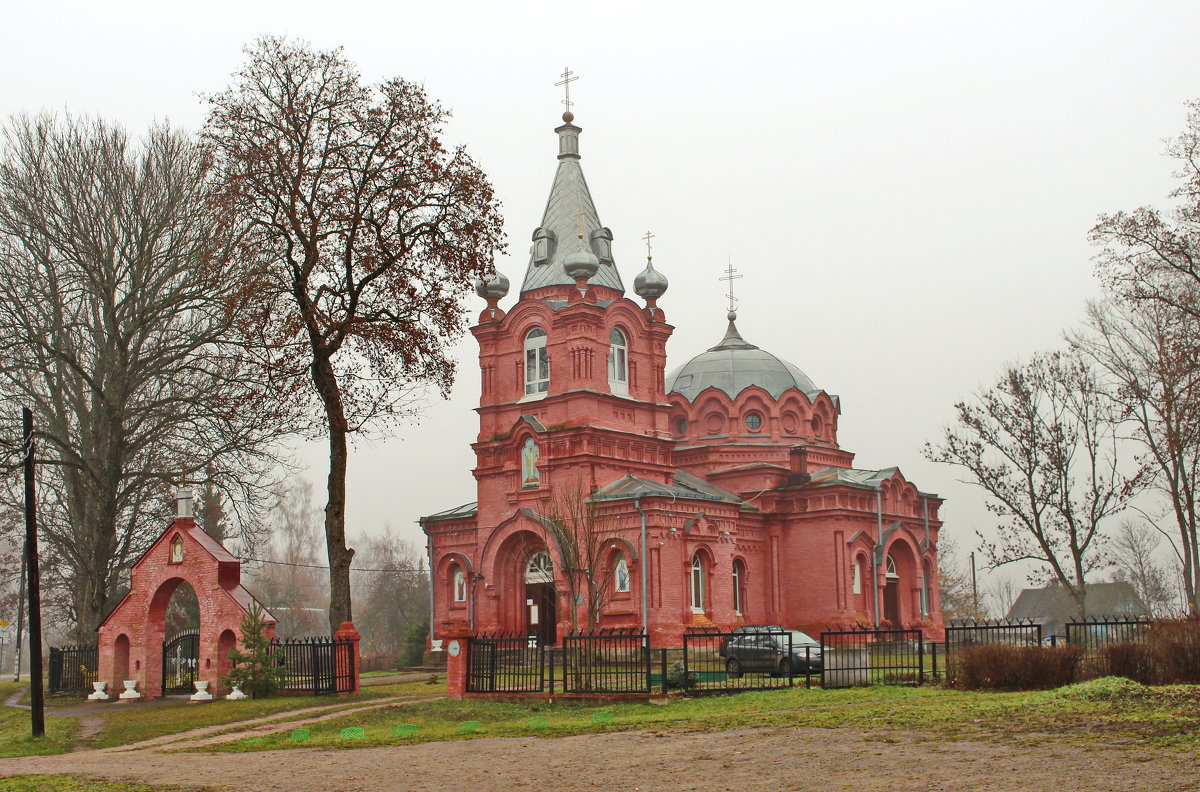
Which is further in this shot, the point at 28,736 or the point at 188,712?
the point at 188,712

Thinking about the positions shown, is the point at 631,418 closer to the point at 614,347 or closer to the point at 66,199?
the point at 614,347

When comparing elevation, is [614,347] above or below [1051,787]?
above

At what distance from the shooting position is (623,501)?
36.6 m

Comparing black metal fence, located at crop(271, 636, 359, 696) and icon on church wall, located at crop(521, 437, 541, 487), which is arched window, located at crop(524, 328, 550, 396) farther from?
black metal fence, located at crop(271, 636, 359, 696)

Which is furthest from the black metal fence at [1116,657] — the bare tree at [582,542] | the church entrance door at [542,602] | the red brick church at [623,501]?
the church entrance door at [542,602]

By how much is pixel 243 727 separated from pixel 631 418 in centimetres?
2205

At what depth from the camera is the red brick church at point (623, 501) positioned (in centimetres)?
3681

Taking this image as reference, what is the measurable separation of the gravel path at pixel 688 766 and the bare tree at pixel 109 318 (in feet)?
51.0

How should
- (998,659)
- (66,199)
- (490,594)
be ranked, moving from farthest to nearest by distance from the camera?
(490,594) < (66,199) < (998,659)

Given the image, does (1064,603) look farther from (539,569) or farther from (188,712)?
(188,712)

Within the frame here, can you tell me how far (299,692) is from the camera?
963 inches

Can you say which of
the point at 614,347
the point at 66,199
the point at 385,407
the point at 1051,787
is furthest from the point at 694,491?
the point at 1051,787

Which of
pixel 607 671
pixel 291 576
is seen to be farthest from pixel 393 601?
pixel 607 671

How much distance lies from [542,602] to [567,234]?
12.1m
